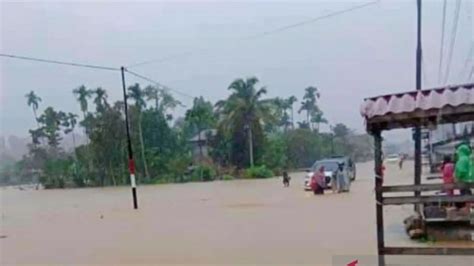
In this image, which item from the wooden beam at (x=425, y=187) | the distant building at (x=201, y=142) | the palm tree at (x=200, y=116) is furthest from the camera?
the palm tree at (x=200, y=116)

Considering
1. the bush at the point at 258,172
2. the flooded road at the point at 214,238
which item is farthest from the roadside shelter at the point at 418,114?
the bush at the point at 258,172

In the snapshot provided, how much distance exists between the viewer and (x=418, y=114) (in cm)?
711

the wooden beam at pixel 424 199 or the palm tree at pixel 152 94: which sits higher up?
the palm tree at pixel 152 94

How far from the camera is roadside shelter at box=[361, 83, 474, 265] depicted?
696 centimetres

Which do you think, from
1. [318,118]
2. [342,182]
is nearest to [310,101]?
[318,118]

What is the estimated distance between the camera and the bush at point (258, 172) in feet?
199

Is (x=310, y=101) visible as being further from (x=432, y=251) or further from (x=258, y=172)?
(x=432, y=251)

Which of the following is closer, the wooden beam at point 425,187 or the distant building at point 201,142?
the wooden beam at point 425,187

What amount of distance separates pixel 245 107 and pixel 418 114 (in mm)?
53699

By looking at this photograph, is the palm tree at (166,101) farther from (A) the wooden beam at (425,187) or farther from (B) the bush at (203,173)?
(A) the wooden beam at (425,187)

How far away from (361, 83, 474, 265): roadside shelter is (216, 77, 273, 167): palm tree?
174ft

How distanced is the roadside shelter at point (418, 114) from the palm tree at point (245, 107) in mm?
52948

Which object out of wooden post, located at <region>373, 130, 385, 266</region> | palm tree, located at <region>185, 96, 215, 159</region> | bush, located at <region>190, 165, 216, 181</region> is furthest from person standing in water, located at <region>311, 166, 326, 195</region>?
palm tree, located at <region>185, 96, 215, 159</region>

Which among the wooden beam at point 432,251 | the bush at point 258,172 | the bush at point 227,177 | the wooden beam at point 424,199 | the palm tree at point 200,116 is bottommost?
the bush at point 227,177
